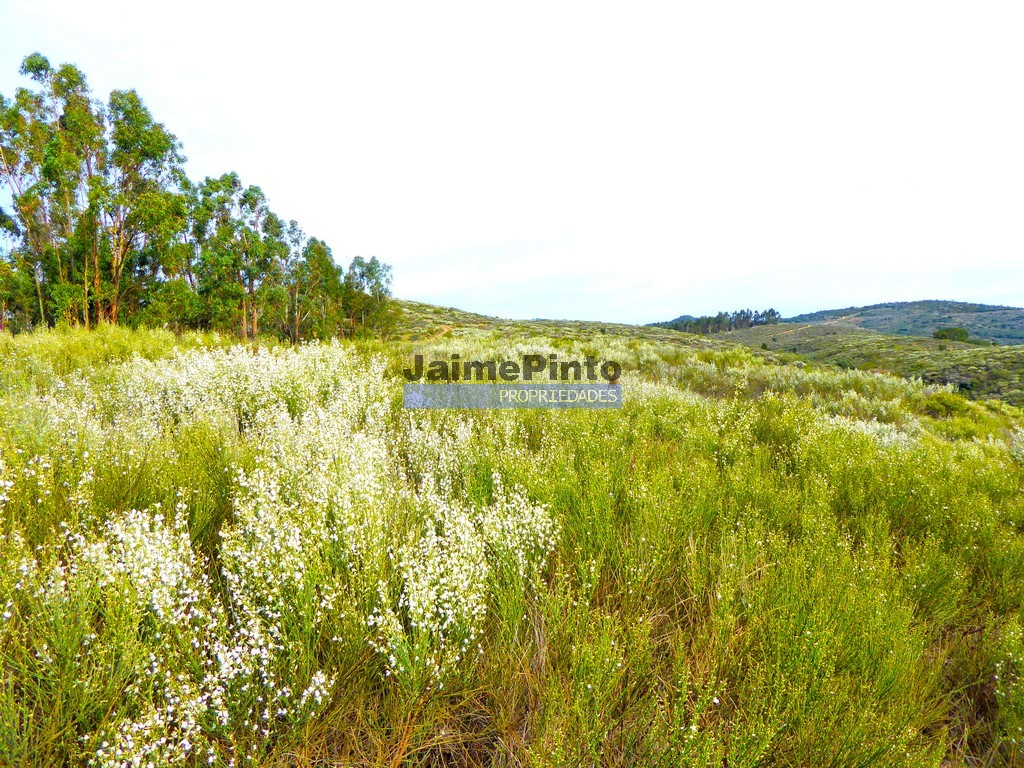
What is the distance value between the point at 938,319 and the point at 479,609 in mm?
166151

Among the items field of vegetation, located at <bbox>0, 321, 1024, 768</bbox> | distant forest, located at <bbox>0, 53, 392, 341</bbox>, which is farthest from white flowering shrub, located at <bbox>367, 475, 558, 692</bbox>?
distant forest, located at <bbox>0, 53, 392, 341</bbox>

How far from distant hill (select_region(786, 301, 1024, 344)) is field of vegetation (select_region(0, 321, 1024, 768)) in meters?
129

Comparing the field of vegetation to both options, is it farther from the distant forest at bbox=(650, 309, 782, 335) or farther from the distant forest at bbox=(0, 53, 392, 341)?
the distant forest at bbox=(650, 309, 782, 335)

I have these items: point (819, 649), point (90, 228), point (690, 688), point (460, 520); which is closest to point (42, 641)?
point (460, 520)

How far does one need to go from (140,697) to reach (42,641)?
1.71ft

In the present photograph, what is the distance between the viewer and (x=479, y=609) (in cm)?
208

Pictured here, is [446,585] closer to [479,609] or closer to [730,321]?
[479,609]

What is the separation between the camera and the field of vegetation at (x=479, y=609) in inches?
63.4

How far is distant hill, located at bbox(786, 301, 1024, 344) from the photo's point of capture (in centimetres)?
9519

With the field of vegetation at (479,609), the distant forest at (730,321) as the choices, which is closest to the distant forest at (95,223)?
the field of vegetation at (479,609)

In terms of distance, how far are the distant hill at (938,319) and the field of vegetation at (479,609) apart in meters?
129

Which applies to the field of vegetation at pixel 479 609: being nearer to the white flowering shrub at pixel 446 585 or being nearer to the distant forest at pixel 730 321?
the white flowering shrub at pixel 446 585

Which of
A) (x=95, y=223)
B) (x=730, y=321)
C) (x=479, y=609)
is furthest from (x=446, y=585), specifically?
(x=730, y=321)

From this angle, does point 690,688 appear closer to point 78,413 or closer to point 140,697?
point 140,697
